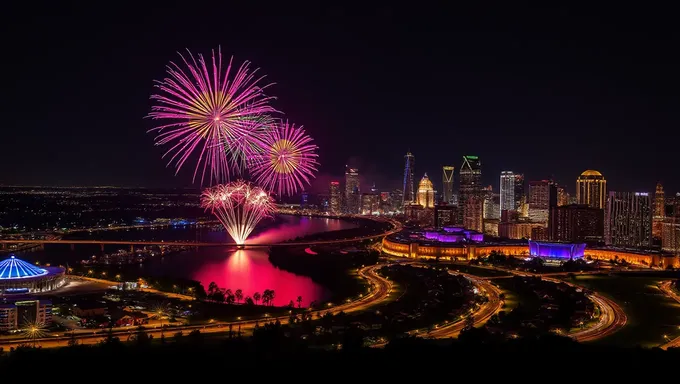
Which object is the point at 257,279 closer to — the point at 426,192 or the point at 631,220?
the point at 631,220

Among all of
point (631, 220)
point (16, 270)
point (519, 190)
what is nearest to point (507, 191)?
point (519, 190)

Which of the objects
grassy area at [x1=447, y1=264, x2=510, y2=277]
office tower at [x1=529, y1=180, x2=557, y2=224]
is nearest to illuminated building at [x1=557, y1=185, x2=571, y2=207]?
office tower at [x1=529, y1=180, x2=557, y2=224]

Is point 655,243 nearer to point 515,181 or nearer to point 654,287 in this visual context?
point 654,287

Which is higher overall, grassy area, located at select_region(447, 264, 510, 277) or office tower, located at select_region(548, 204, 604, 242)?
office tower, located at select_region(548, 204, 604, 242)

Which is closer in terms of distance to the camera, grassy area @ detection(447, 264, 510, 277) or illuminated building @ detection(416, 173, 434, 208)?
grassy area @ detection(447, 264, 510, 277)

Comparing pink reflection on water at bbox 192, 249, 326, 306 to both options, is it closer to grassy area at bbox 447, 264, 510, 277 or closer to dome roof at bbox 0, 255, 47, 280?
dome roof at bbox 0, 255, 47, 280
